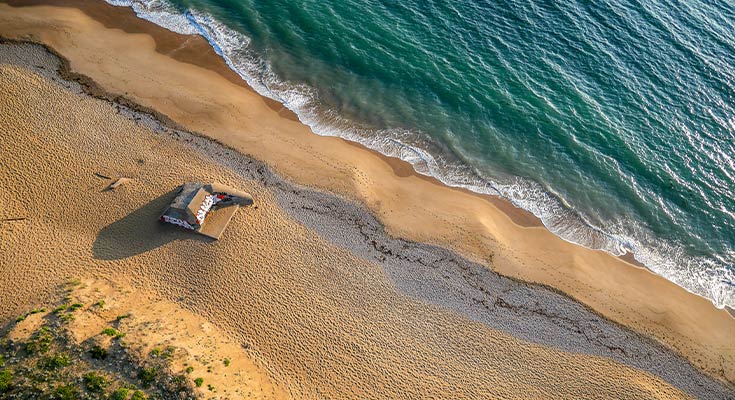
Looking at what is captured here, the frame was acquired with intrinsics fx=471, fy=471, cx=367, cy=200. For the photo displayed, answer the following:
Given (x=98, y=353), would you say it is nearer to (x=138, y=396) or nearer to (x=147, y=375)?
(x=147, y=375)

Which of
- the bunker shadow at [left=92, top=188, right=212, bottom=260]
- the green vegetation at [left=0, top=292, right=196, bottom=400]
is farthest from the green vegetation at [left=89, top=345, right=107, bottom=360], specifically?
the bunker shadow at [left=92, top=188, right=212, bottom=260]

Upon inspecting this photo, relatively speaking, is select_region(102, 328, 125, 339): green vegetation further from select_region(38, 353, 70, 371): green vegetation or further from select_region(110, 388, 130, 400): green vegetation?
select_region(110, 388, 130, 400): green vegetation

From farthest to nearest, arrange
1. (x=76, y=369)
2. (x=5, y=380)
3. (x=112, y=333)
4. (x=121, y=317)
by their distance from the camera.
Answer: (x=121, y=317) → (x=112, y=333) → (x=76, y=369) → (x=5, y=380)

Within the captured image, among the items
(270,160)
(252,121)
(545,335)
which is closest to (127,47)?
(252,121)

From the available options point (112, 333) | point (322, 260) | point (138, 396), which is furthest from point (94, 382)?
point (322, 260)

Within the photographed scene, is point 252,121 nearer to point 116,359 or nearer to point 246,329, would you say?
point 246,329

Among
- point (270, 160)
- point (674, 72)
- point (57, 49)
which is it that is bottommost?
point (270, 160)
